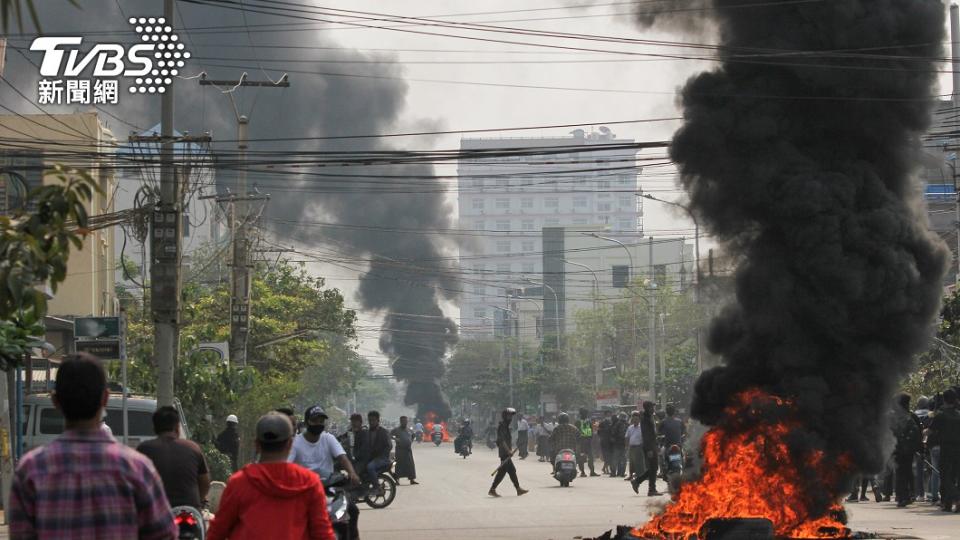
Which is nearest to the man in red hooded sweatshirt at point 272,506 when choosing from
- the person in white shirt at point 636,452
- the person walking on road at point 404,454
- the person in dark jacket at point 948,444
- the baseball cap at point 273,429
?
the baseball cap at point 273,429

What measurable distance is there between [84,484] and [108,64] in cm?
2812

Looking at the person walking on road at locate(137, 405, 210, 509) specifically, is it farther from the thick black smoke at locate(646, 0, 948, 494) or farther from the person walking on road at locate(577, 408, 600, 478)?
the person walking on road at locate(577, 408, 600, 478)

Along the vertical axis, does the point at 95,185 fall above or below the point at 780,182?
below

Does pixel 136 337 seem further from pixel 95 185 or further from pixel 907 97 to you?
pixel 95 185

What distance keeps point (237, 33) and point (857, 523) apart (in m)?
53.2

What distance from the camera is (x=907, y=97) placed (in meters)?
16.9

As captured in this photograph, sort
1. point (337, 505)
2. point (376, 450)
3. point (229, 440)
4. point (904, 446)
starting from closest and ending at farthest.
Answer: point (337, 505) < point (904, 446) < point (376, 450) < point (229, 440)

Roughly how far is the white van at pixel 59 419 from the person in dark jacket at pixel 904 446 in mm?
11109

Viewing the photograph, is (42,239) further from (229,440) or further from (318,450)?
(229,440)

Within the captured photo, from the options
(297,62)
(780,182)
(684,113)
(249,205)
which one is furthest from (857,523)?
(297,62)

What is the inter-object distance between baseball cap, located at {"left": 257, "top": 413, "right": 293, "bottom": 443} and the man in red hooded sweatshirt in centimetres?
1

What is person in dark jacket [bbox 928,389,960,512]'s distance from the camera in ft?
63.5

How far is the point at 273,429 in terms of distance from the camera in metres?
6.09

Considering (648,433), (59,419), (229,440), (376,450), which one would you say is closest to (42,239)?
(376,450)
